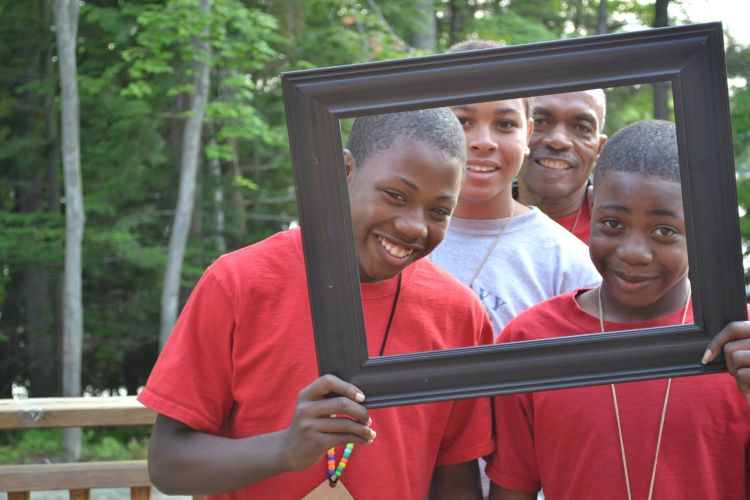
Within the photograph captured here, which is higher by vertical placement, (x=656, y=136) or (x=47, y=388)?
(x=656, y=136)

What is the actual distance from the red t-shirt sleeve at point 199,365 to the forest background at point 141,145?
9924 millimetres

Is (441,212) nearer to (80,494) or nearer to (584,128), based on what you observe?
→ (584,128)

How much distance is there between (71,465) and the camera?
318cm

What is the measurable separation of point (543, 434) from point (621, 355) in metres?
0.38

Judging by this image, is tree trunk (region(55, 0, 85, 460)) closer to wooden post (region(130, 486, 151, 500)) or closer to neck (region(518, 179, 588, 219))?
wooden post (region(130, 486, 151, 500))

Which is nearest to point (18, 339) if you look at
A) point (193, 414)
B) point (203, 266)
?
point (203, 266)

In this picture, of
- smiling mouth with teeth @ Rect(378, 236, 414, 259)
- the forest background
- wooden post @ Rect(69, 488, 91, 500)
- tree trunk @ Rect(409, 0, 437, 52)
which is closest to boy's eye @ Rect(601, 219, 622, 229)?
smiling mouth with teeth @ Rect(378, 236, 414, 259)

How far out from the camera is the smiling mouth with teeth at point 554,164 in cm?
300

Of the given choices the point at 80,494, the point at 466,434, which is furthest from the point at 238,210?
the point at 466,434

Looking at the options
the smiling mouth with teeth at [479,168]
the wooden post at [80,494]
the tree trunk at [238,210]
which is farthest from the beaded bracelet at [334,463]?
the tree trunk at [238,210]

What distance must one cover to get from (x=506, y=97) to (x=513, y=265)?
729mm

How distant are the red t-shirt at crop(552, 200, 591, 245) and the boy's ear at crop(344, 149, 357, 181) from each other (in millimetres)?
1010

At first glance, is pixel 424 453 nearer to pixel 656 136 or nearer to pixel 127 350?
pixel 656 136

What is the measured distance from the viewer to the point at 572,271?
2.47 metres
